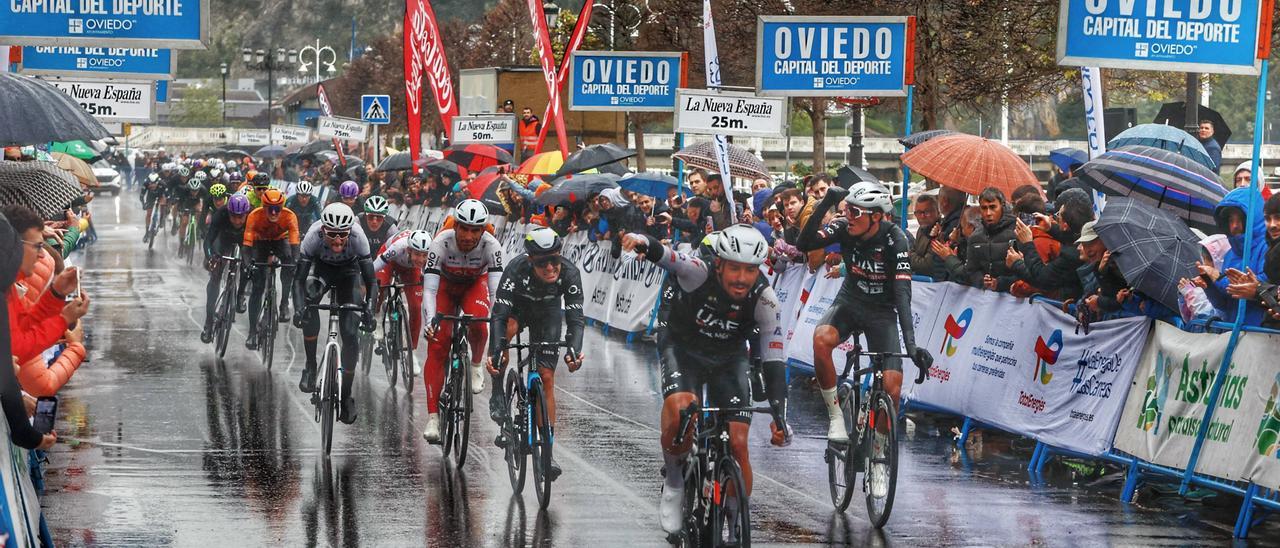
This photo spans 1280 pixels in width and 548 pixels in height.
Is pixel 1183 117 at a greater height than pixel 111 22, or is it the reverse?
pixel 111 22

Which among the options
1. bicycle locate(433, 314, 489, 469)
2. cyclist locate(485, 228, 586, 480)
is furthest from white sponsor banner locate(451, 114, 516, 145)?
cyclist locate(485, 228, 586, 480)

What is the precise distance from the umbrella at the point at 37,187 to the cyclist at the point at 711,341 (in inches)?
154

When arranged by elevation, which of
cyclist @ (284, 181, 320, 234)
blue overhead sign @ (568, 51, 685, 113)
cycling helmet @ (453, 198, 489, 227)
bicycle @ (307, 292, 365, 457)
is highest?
blue overhead sign @ (568, 51, 685, 113)

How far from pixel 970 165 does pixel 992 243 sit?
1672 mm

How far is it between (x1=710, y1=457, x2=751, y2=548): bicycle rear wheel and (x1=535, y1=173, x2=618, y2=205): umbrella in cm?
1458

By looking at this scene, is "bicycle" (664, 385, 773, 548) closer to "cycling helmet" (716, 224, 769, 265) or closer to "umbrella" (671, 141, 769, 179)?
"cycling helmet" (716, 224, 769, 265)

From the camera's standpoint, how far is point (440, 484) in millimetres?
11188

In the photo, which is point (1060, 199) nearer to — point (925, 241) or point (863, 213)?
point (925, 241)

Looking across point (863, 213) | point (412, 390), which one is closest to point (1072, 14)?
point (863, 213)

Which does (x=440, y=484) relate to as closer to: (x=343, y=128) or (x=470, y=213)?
(x=470, y=213)

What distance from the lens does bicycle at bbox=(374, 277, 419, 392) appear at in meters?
16.1

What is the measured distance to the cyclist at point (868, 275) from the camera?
35.4ft

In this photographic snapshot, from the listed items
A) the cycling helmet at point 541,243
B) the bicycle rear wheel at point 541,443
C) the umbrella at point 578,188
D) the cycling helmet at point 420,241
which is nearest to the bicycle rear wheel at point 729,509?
the bicycle rear wheel at point 541,443

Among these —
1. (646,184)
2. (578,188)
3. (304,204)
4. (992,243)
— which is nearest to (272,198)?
(578,188)
